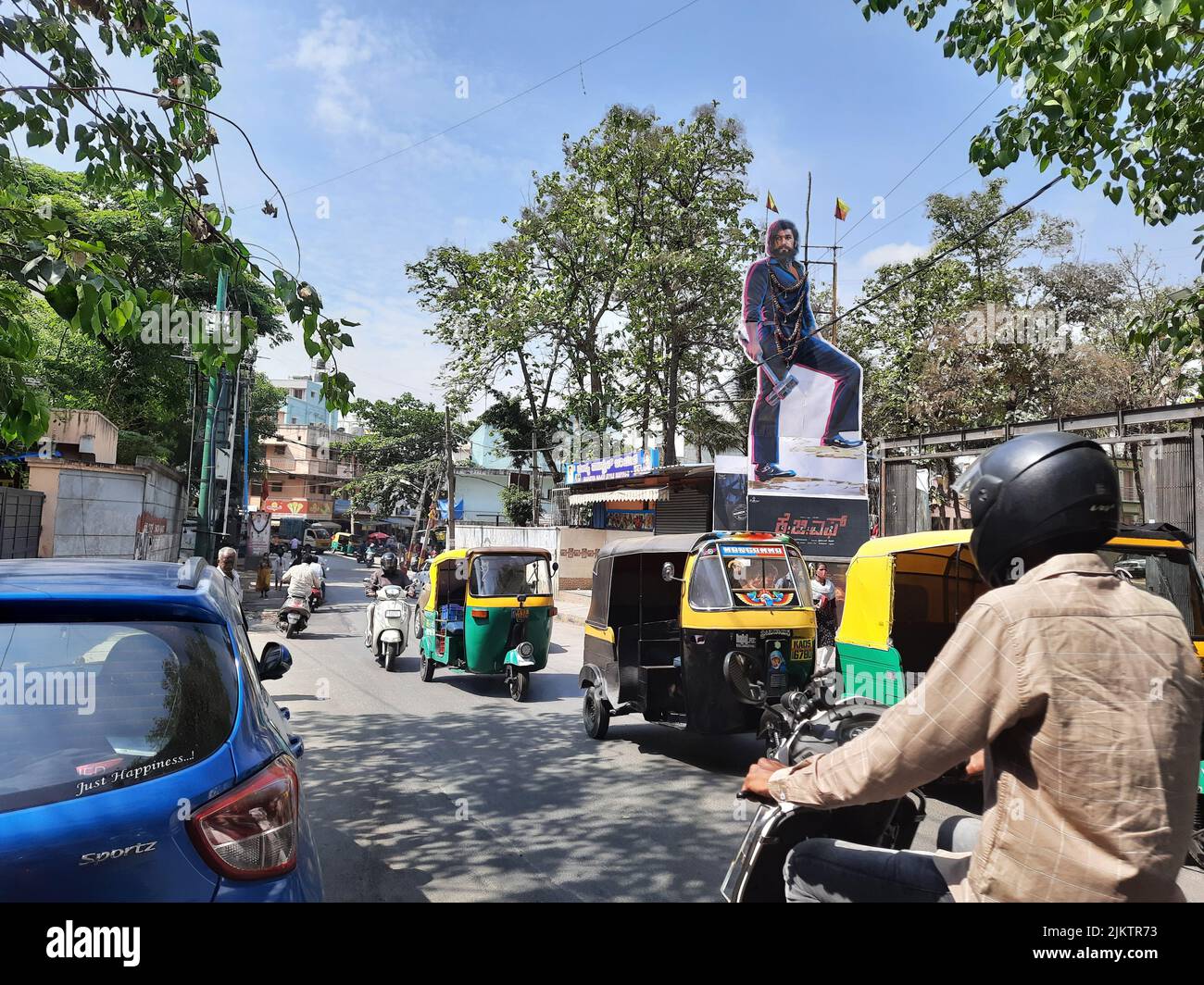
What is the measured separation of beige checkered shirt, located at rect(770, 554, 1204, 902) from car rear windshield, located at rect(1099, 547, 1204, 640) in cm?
491

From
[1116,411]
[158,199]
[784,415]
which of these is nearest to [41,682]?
[158,199]

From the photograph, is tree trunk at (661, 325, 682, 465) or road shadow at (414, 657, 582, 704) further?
tree trunk at (661, 325, 682, 465)

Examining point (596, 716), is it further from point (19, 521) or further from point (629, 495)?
point (629, 495)

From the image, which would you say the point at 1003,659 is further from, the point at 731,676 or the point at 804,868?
the point at 731,676

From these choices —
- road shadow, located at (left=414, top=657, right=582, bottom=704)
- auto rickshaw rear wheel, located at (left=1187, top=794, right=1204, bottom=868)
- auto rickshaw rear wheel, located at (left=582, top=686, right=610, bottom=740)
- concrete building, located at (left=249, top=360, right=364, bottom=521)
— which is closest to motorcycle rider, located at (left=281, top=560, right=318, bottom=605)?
road shadow, located at (left=414, top=657, right=582, bottom=704)

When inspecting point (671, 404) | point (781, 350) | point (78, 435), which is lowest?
point (78, 435)

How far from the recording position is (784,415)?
21344mm

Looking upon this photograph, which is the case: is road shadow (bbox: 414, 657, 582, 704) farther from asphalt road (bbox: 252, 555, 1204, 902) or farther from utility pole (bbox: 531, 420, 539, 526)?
utility pole (bbox: 531, 420, 539, 526)

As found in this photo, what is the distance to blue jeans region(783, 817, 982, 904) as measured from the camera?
200cm

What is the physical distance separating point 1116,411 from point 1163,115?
22.4ft

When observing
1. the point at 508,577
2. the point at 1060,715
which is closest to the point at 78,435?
the point at 508,577

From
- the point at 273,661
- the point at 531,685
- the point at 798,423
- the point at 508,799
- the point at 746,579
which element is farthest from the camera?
the point at 798,423

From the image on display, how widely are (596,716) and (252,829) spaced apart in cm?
589

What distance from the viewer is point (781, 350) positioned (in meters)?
20.9
